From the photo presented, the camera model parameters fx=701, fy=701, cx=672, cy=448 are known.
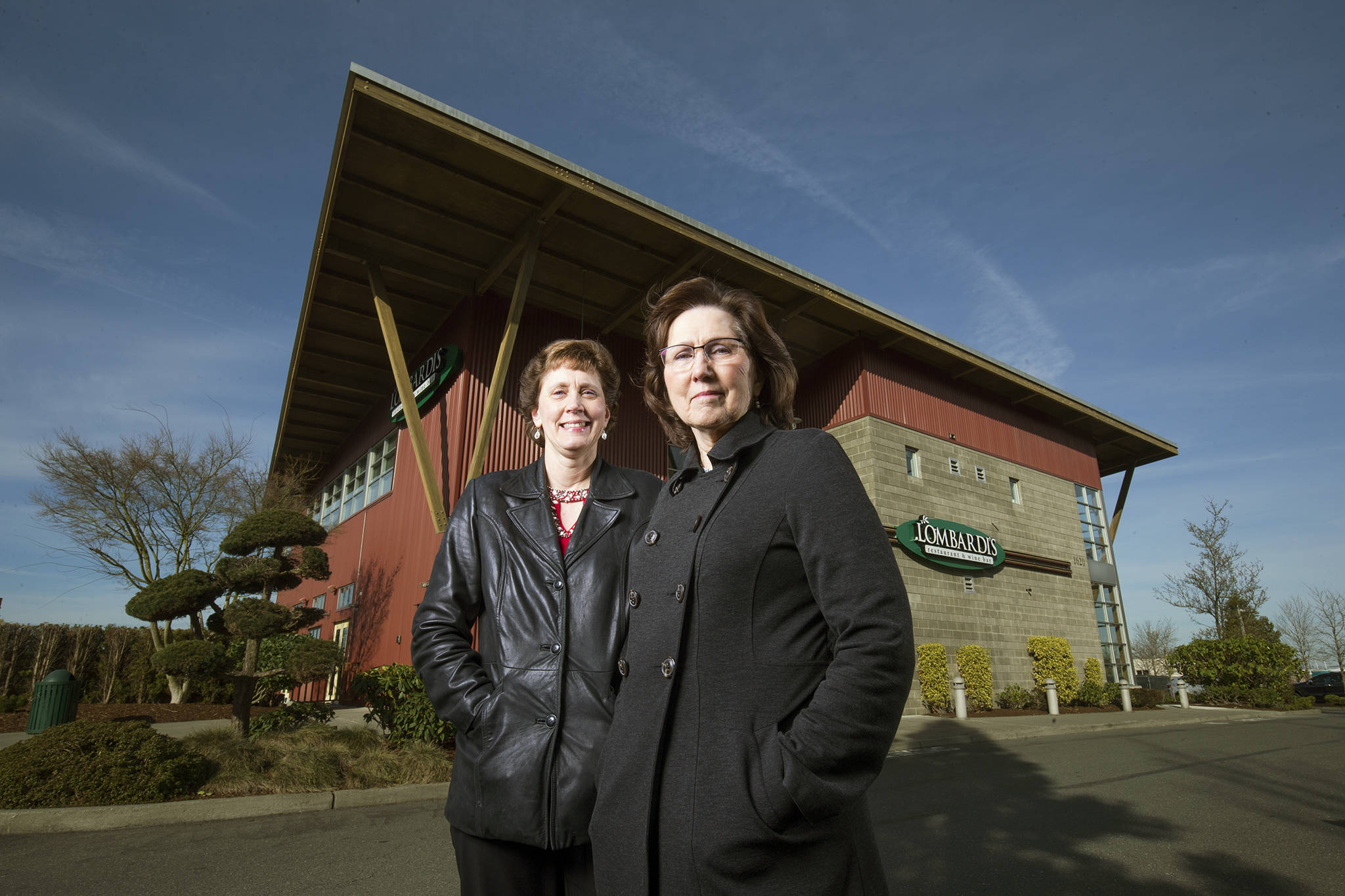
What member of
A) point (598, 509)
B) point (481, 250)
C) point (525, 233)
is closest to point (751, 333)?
point (598, 509)

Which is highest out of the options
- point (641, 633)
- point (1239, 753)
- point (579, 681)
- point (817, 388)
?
point (817, 388)

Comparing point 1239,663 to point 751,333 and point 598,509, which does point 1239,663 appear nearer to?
point 598,509

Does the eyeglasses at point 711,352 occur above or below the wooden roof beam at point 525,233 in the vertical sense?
below

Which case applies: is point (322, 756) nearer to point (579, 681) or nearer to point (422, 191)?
point (579, 681)

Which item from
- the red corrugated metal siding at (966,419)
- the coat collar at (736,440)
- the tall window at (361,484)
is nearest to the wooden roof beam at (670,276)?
the red corrugated metal siding at (966,419)

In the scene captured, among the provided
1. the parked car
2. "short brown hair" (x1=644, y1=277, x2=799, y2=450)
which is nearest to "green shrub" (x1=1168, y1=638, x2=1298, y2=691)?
the parked car

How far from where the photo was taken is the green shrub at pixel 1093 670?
761 inches

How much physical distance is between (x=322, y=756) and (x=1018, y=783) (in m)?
7.09

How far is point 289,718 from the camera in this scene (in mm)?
8766

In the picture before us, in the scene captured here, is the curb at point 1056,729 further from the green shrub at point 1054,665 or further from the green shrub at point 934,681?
the green shrub at point 1054,665

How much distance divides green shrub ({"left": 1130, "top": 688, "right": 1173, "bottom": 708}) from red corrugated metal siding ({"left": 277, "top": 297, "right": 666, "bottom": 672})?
15025mm

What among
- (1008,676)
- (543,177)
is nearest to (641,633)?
(543,177)

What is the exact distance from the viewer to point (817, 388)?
1753 centimetres

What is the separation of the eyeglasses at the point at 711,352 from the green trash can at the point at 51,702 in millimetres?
11714
